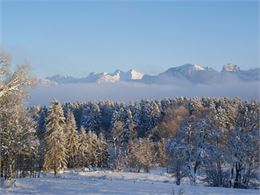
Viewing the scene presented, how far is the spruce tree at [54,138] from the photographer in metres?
63.5

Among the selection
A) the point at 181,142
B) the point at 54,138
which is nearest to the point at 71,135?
the point at 54,138

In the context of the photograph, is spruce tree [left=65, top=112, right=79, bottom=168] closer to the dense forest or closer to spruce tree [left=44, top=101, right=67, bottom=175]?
the dense forest

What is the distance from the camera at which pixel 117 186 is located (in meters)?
33.0

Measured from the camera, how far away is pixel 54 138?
212 feet

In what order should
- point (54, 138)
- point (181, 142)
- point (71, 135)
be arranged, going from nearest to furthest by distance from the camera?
point (181, 142) < point (54, 138) < point (71, 135)

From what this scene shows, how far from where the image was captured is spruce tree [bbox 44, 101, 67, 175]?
2500 inches

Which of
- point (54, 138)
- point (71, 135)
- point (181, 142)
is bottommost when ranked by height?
point (71, 135)

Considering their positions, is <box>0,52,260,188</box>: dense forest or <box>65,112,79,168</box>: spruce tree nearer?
<box>0,52,260,188</box>: dense forest

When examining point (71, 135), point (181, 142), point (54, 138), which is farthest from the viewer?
point (71, 135)

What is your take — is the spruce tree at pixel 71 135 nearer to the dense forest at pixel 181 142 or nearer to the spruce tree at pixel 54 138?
the dense forest at pixel 181 142

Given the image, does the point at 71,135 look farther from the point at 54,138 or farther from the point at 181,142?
the point at 181,142

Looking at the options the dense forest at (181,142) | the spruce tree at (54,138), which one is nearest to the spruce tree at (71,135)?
the dense forest at (181,142)

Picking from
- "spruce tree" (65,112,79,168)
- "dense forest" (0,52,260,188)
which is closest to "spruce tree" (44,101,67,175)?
"dense forest" (0,52,260,188)

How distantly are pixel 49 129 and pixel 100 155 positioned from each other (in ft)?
117
